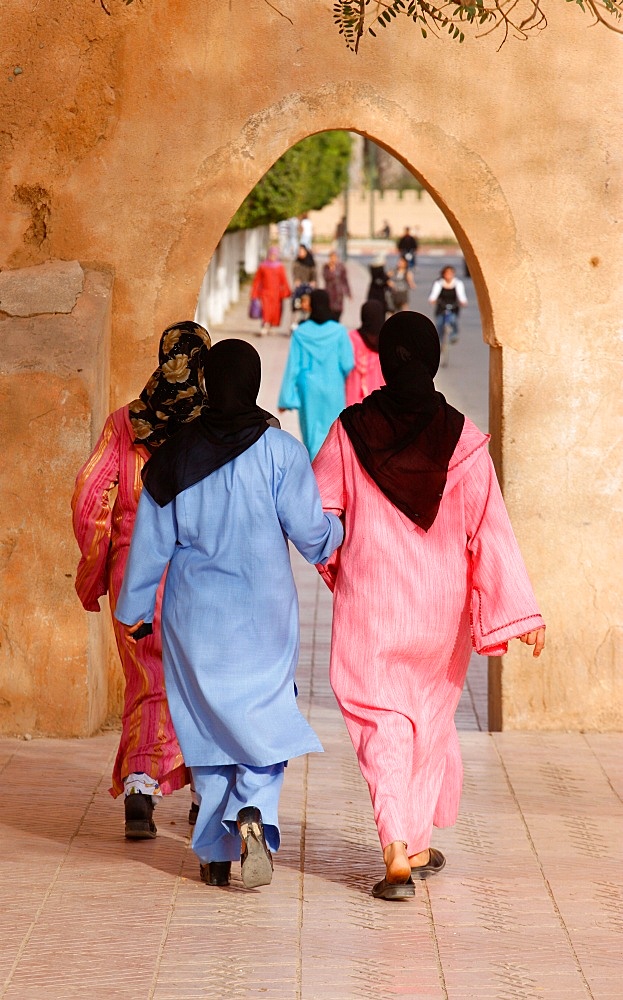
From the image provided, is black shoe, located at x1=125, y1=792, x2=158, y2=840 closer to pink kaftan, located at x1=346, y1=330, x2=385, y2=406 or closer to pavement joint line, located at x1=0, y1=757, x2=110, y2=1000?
pavement joint line, located at x1=0, y1=757, x2=110, y2=1000

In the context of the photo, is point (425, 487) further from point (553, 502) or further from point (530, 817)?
point (553, 502)

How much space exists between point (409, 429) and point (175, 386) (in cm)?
79

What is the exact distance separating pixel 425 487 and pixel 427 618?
0.41 meters

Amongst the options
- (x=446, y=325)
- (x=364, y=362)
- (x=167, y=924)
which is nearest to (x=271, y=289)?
(x=446, y=325)

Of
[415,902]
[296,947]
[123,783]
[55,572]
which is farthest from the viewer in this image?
[55,572]

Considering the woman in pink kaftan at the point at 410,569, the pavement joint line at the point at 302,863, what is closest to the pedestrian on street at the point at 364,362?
the pavement joint line at the point at 302,863

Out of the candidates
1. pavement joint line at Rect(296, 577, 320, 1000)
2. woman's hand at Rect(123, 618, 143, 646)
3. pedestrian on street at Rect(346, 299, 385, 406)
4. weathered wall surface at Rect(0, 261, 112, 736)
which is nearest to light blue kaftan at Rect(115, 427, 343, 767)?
woman's hand at Rect(123, 618, 143, 646)

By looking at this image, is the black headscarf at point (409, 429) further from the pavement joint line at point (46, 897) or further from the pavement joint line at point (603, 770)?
the pavement joint line at point (603, 770)

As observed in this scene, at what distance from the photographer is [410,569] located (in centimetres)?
466

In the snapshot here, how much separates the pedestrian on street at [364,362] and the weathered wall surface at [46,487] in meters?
4.43

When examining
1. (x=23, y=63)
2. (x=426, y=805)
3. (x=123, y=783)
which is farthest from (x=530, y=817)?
(x=23, y=63)

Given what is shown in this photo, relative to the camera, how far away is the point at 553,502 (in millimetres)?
6660

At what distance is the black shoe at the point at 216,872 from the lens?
4.67 metres

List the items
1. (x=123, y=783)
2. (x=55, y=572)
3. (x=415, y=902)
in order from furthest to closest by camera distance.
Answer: (x=55, y=572) → (x=123, y=783) → (x=415, y=902)
